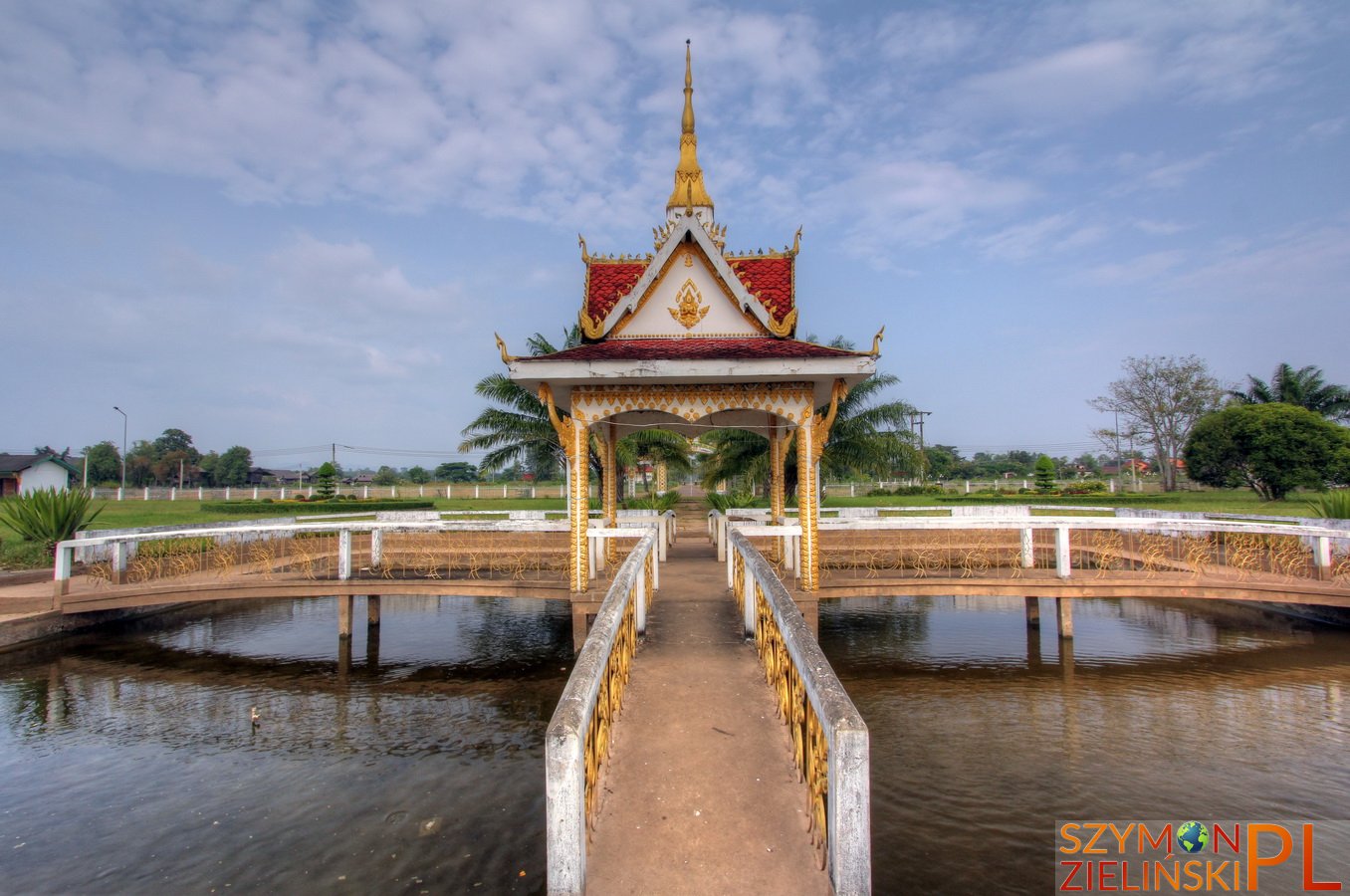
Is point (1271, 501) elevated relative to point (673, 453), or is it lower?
lower

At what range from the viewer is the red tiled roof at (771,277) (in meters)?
12.5

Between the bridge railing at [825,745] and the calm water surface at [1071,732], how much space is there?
Answer: 2.00m

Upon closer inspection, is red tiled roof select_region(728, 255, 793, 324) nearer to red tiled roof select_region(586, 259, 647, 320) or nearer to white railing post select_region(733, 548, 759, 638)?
red tiled roof select_region(586, 259, 647, 320)

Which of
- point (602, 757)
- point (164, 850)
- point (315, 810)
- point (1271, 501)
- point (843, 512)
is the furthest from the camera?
point (1271, 501)

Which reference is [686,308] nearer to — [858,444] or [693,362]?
[693,362]

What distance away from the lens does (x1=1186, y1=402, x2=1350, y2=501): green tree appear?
94.7 feet

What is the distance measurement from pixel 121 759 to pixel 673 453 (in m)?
24.0

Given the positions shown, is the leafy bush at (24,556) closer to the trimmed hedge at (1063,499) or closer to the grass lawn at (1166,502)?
the grass lawn at (1166,502)

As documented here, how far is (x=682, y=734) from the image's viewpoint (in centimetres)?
522

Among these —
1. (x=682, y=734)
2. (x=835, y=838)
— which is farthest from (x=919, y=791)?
(x=835, y=838)

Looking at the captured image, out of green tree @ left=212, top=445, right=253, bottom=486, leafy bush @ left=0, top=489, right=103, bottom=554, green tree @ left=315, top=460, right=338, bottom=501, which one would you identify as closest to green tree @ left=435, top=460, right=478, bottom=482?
green tree @ left=212, top=445, right=253, bottom=486

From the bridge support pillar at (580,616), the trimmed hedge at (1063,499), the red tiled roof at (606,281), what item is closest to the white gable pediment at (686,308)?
the red tiled roof at (606,281)

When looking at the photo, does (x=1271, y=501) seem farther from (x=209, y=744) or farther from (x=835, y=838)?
(x=209, y=744)

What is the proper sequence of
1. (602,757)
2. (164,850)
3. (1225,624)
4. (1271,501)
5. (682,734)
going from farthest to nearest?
(1271,501), (1225,624), (164,850), (682,734), (602,757)
